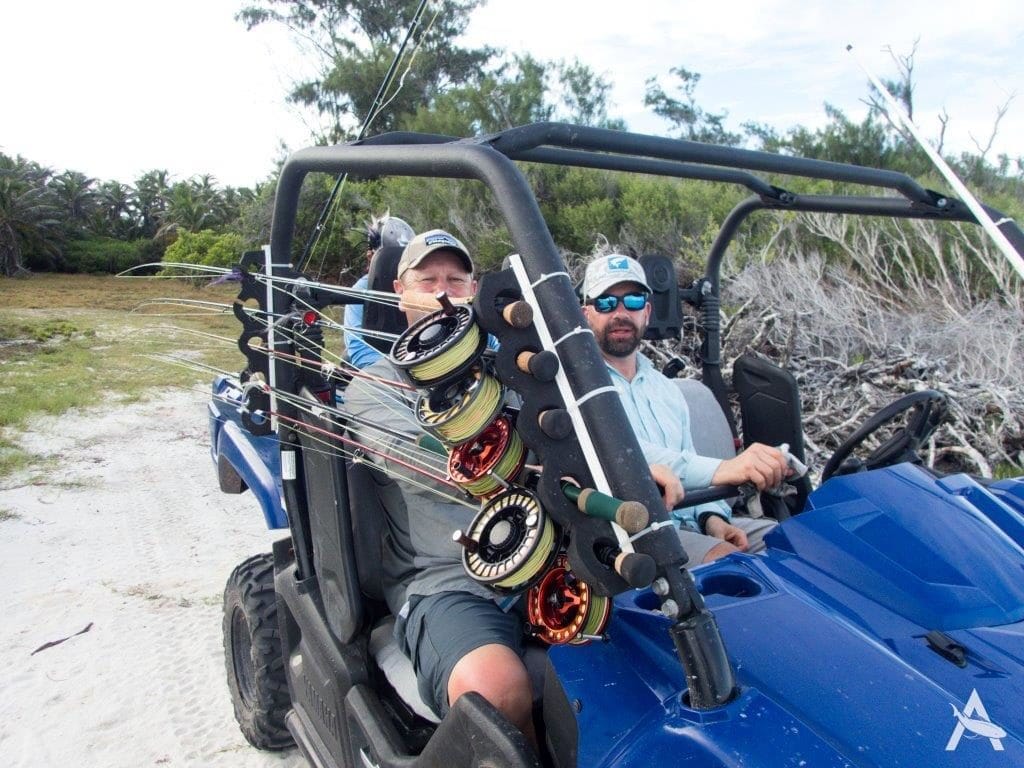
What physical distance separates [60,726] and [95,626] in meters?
0.84

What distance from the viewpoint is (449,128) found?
15.9 meters

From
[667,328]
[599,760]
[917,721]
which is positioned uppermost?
[667,328]

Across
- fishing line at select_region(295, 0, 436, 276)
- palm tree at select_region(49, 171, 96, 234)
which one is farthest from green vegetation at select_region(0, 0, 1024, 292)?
palm tree at select_region(49, 171, 96, 234)

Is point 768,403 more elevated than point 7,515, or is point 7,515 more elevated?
point 768,403

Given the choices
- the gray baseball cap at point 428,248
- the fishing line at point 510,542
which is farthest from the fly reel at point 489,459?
the gray baseball cap at point 428,248

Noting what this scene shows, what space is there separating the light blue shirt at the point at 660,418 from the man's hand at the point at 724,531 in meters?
0.06

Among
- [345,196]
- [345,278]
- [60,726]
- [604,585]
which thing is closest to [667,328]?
[604,585]

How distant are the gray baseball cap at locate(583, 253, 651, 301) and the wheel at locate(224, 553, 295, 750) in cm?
149

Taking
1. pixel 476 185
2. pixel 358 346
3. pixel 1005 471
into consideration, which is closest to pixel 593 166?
pixel 358 346

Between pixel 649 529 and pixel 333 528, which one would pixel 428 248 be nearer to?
pixel 333 528

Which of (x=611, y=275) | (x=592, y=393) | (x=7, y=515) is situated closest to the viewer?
(x=592, y=393)

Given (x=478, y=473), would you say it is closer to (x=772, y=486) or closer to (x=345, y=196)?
(x=772, y=486)

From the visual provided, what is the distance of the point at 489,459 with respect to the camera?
145 cm

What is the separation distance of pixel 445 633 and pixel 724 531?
3.20 ft
